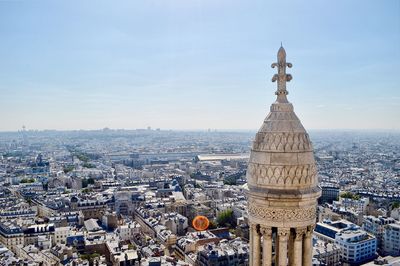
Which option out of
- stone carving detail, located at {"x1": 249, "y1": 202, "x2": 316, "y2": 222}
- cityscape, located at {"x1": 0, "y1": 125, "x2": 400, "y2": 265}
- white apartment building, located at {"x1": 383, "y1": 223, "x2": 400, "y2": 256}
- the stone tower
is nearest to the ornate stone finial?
the stone tower

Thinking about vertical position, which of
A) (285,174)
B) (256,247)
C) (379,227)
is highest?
(285,174)

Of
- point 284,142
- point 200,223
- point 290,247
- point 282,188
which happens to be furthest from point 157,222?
point 284,142

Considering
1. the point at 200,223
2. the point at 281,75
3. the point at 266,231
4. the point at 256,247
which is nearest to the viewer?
the point at 266,231

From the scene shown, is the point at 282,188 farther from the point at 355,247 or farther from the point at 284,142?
the point at 355,247

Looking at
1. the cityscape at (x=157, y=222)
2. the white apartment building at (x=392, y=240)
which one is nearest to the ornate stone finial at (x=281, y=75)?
the cityscape at (x=157, y=222)

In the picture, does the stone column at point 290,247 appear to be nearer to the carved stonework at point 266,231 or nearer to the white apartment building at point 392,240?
the carved stonework at point 266,231

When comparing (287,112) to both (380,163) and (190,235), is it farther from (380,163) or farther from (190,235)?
(380,163)
